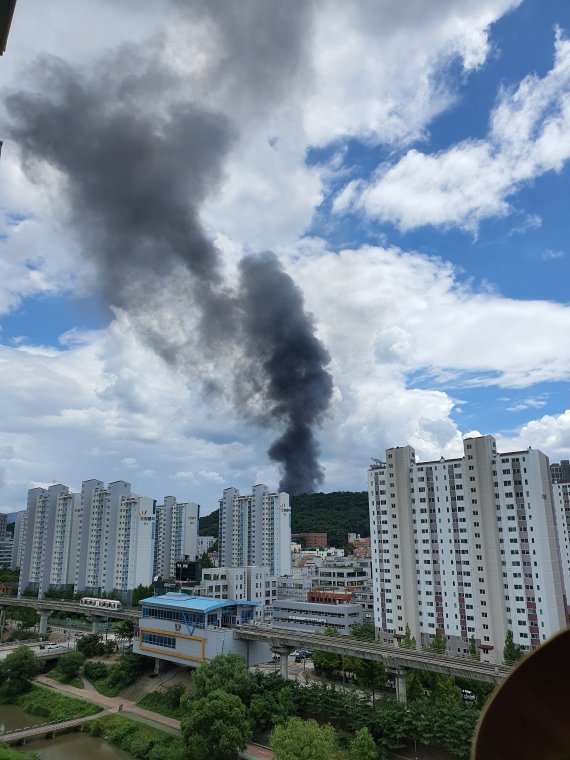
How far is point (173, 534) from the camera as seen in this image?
67000mm

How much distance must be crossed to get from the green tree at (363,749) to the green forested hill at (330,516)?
72130mm

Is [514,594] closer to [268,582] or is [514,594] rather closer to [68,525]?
[268,582]

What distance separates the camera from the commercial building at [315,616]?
41031 mm

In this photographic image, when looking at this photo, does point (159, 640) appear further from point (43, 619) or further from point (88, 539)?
point (88, 539)

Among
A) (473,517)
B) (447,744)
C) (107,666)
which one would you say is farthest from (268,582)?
(447,744)

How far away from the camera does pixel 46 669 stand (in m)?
34.7

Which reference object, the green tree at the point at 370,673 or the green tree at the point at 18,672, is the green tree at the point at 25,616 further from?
the green tree at the point at 370,673

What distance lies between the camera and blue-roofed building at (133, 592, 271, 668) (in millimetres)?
28000

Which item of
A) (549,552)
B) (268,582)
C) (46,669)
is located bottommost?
(46,669)

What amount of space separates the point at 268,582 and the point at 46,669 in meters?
20.4

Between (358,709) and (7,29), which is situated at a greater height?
(7,29)

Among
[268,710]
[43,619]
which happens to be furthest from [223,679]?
[43,619]

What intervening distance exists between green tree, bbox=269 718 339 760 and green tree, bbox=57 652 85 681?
20346 millimetres

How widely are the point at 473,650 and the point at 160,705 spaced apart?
17111mm
